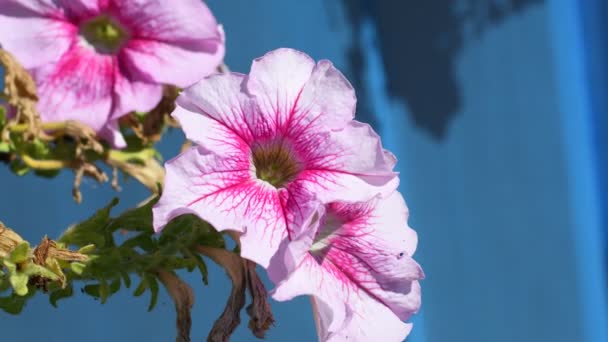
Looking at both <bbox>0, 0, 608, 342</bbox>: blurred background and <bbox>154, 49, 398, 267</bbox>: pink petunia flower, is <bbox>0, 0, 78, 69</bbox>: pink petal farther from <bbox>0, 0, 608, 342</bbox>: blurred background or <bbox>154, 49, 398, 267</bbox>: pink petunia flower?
<bbox>0, 0, 608, 342</bbox>: blurred background

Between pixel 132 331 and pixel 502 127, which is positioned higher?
pixel 502 127

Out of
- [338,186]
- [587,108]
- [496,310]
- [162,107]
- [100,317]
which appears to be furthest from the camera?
[496,310]

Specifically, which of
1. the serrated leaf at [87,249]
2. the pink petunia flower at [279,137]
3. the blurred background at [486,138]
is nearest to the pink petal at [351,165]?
the pink petunia flower at [279,137]

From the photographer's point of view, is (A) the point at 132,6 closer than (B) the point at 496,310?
Yes

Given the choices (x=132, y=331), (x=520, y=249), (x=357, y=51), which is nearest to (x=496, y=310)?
(x=520, y=249)

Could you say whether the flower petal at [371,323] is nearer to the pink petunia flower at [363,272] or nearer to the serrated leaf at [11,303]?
the pink petunia flower at [363,272]

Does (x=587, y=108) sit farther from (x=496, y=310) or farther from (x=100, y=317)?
(x=100, y=317)

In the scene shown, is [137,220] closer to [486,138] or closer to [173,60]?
[173,60]
